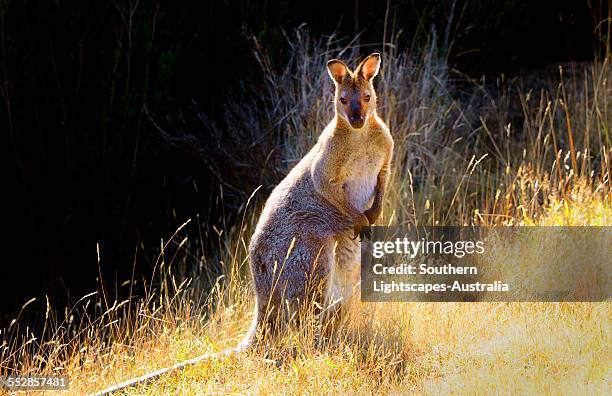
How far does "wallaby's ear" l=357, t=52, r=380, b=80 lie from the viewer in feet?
18.2

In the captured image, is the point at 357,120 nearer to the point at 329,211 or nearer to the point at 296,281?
the point at 329,211

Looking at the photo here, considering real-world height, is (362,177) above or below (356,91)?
below

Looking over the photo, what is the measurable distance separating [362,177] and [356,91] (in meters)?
0.55

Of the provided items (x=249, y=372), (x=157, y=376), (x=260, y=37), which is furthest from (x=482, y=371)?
(x=260, y=37)

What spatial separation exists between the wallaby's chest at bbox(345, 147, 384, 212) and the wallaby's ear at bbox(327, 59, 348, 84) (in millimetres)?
478

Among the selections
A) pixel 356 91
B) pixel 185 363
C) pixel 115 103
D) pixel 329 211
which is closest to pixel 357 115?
pixel 356 91

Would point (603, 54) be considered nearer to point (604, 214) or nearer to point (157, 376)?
point (604, 214)

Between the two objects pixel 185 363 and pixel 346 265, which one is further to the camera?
pixel 346 265

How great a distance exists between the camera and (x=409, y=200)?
824 cm

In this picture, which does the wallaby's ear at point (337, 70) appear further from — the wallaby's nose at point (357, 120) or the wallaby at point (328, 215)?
the wallaby's nose at point (357, 120)

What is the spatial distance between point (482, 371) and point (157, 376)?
1.81m

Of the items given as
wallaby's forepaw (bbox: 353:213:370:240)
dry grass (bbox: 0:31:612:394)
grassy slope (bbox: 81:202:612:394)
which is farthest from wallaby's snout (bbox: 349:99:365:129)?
grassy slope (bbox: 81:202:612:394)

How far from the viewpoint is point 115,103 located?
1018 cm

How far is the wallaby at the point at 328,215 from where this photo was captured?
5328mm
